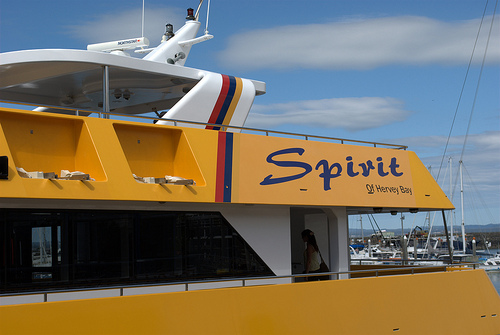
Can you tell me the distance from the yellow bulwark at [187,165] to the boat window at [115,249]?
18.5 inches

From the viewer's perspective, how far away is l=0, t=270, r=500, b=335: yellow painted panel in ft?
23.9

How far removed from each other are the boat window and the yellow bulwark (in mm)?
471

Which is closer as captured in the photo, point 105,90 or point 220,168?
point 105,90

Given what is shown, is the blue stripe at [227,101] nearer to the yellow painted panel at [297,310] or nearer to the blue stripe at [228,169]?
the blue stripe at [228,169]

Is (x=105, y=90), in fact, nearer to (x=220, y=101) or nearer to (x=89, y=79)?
(x=89, y=79)

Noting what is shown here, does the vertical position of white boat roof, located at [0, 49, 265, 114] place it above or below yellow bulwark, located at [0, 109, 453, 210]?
above

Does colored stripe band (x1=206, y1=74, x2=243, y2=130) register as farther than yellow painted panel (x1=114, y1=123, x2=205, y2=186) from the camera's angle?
Yes

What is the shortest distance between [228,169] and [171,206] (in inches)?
42.0

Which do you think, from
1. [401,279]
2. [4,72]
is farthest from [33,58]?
[401,279]

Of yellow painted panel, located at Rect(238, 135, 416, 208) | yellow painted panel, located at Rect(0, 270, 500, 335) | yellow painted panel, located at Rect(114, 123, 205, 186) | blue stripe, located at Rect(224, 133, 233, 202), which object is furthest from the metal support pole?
yellow painted panel, located at Rect(0, 270, 500, 335)

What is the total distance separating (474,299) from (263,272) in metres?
4.93

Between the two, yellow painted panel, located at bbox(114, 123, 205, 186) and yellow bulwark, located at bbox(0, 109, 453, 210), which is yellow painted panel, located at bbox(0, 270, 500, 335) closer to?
yellow bulwark, located at bbox(0, 109, 453, 210)

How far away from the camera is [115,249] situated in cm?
832

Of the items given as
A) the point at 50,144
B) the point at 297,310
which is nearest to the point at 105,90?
the point at 50,144
